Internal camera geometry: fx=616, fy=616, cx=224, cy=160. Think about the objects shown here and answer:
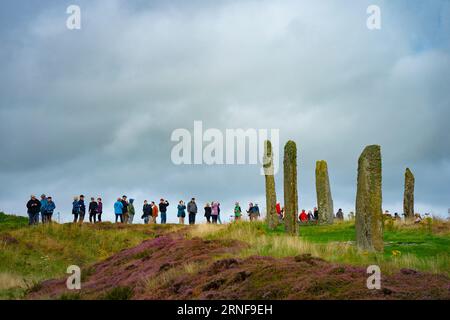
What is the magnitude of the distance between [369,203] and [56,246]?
18.3m

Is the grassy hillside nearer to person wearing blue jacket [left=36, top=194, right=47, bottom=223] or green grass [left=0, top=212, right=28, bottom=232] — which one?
green grass [left=0, top=212, right=28, bottom=232]

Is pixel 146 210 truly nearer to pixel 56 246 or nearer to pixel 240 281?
pixel 56 246

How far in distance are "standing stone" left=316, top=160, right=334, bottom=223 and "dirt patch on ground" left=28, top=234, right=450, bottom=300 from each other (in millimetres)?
17827

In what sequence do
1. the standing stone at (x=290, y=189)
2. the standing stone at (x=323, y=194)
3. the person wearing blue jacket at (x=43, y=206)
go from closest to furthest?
the standing stone at (x=290, y=189) → the standing stone at (x=323, y=194) → the person wearing blue jacket at (x=43, y=206)

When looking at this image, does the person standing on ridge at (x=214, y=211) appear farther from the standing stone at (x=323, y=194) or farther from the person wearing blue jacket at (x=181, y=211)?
the standing stone at (x=323, y=194)

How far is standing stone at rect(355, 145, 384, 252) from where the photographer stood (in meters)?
24.6

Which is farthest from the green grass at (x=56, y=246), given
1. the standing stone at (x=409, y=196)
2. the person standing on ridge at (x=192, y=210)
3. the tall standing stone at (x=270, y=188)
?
the standing stone at (x=409, y=196)

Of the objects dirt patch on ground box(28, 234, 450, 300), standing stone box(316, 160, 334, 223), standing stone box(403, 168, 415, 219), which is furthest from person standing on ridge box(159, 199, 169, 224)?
dirt patch on ground box(28, 234, 450, 300)

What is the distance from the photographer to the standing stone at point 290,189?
104 feet

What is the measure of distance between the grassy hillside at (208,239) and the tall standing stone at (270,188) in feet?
2.33

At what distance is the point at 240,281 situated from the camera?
1620 centimetres

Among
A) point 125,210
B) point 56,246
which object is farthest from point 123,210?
point 56,246
